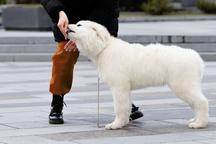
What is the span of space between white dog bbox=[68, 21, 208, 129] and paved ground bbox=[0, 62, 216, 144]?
0.28 m

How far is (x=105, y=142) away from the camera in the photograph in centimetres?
677

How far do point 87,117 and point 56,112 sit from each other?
1.69ft

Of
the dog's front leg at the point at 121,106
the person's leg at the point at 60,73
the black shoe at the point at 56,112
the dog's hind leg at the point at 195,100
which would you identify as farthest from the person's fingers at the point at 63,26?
the dog's hind leg at the point at 195,100

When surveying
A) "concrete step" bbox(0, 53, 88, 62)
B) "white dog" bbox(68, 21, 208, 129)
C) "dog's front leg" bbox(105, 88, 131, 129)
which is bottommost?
"concrete step" bbox(0, 53, 88, 62)

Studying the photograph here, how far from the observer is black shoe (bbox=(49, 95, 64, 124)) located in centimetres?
783

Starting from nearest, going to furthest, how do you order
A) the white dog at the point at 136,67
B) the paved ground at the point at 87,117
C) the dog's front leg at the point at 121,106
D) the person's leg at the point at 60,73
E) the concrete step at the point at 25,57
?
the paved ground at the point at 87,117 → the white dog at the point at 136,67 → the dog's front leg at the point at 121,106 → the person's leg at the point at 60,73 → the concrete step at the point at 25,57

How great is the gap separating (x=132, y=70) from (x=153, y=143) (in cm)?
88

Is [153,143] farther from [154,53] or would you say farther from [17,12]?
[17,12]

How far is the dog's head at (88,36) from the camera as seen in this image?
285 inches

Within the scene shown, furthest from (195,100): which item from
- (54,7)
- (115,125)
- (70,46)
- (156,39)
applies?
(156,39)

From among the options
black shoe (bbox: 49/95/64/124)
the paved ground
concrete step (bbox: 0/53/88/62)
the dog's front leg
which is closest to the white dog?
the dog's front leg

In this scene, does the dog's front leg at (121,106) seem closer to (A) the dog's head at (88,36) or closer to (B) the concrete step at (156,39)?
(A) the dog's head at (88,36)

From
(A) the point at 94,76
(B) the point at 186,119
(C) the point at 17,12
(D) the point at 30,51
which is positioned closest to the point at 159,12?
(C) the point at 17,12

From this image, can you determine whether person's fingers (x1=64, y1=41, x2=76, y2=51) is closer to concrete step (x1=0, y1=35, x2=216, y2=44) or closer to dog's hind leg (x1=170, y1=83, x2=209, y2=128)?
dog's hind leg (x1=170, y1=83, x2=209, y2=128)
